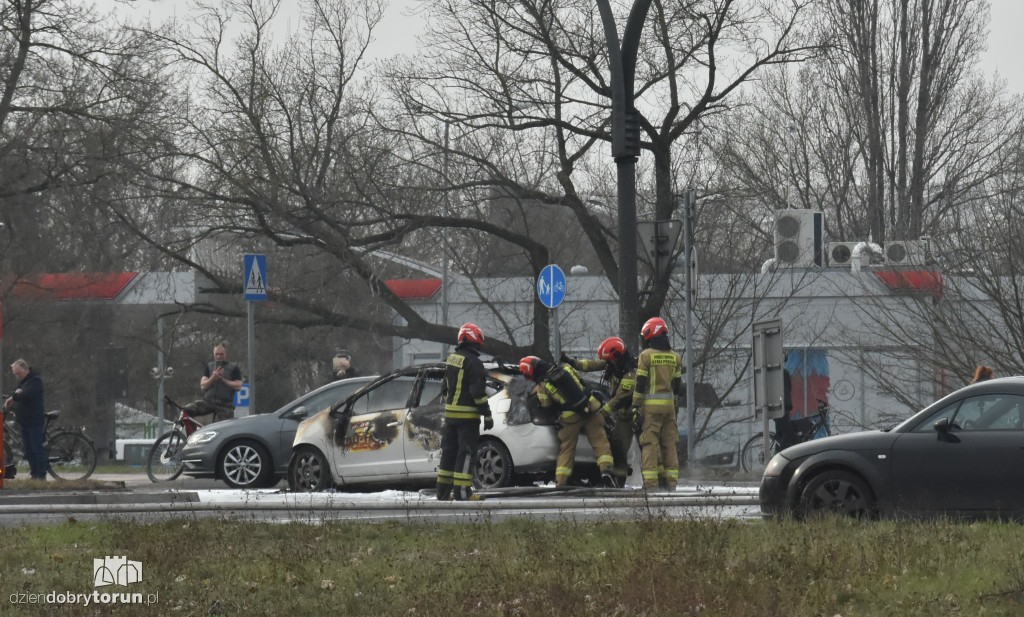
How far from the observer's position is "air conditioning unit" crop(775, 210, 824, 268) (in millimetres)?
29188

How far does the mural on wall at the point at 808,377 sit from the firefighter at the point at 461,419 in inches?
667

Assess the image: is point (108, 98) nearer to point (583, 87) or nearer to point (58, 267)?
point (583, 87)

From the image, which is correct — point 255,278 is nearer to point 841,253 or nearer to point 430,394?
point 430,394

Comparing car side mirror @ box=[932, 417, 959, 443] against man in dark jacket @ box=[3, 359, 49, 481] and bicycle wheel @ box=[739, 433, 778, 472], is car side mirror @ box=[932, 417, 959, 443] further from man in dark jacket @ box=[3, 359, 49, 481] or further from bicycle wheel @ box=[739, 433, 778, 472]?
bicycle wheel @ box=[739, 433, 778, 472]

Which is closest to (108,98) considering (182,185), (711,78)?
(182,185)

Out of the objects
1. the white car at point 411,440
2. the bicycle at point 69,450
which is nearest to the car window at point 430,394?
the white car at point 411,440

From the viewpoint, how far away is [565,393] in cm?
1565

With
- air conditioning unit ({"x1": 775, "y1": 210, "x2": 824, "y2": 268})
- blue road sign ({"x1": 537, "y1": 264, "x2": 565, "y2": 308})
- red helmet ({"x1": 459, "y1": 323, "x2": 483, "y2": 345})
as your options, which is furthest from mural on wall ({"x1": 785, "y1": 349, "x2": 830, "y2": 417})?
red helmet ({"x1": 459, "y1": 323, "x2": 483, "y2": 345})

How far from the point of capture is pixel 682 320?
27.1 m

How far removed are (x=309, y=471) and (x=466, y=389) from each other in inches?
135

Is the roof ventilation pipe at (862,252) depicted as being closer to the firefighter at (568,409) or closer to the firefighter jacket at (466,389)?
the firefighter at (568,409)

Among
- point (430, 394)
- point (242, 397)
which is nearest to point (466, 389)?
point (430, 394)

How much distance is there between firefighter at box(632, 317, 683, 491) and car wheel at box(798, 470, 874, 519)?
14.2ft

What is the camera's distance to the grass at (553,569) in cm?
753
